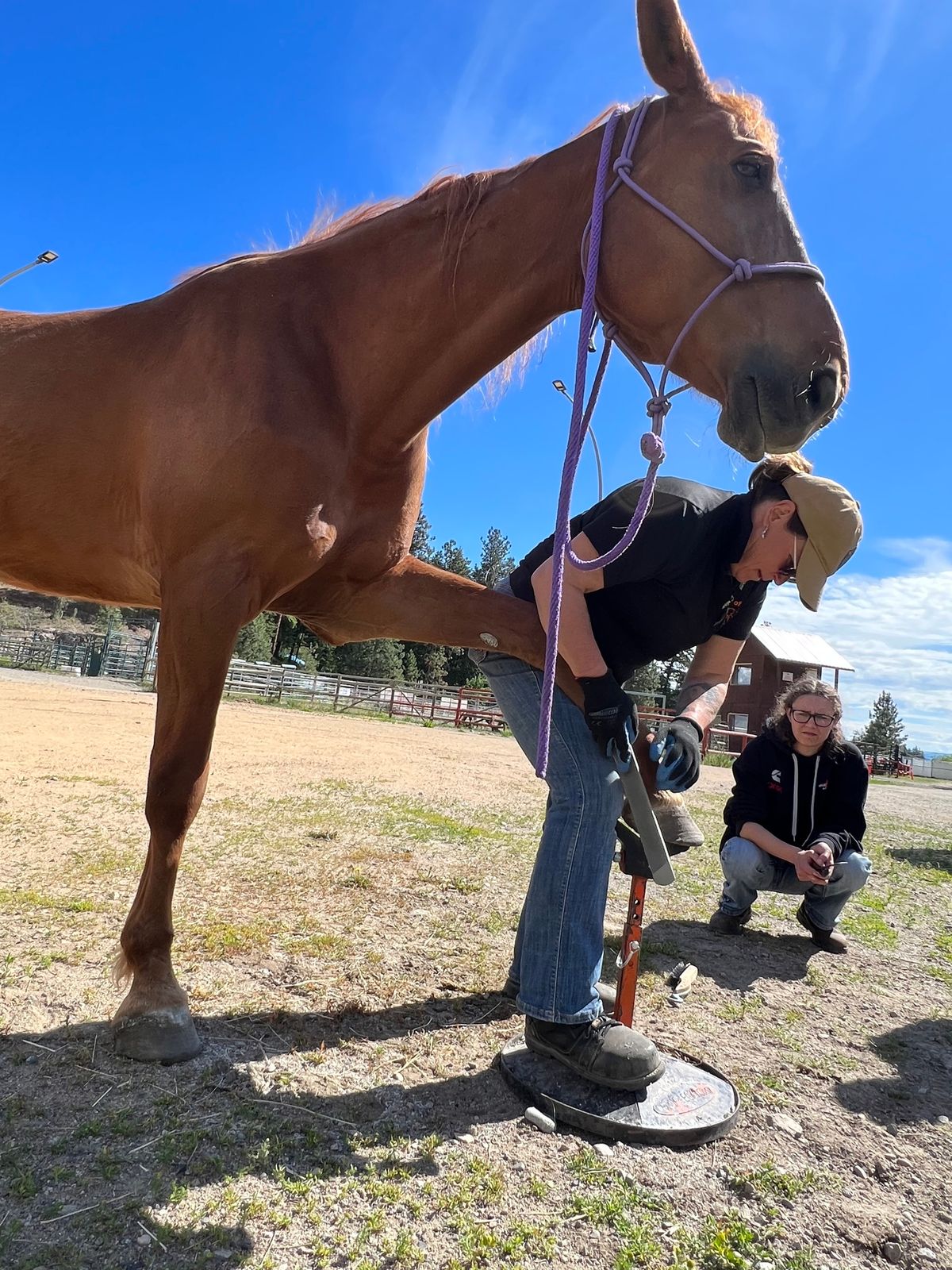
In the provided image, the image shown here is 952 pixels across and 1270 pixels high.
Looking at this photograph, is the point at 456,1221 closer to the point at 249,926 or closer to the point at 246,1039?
the point at 246,1039

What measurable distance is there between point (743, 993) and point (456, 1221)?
1.97m

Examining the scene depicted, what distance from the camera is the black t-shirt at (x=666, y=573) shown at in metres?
2.30

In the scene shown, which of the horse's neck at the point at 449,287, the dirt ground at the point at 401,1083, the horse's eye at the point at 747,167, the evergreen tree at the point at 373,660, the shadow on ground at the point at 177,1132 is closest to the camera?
the shadow on ground at the point at 177,1132

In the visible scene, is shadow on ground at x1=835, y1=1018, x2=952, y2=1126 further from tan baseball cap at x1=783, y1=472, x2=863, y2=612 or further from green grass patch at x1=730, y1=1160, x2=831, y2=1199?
tan baseball cap at x1=783, y1=472, x2=863, y2=612

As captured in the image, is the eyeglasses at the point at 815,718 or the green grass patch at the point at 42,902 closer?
the green grass patch at the point at 42,902

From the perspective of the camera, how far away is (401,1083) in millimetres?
2131

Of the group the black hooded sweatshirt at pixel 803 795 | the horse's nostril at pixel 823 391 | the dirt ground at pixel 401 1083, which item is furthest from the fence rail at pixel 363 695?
→ the horse's nostril at pixel 823 391

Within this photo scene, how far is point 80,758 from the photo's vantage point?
760 cm

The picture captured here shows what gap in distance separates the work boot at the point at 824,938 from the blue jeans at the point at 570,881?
221 centimetres

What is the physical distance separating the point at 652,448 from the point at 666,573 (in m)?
0.49

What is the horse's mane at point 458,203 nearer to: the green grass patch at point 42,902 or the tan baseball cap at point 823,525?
the tan baseball cap at point 823,525

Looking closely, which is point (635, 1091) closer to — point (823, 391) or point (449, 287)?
point (823, 391)

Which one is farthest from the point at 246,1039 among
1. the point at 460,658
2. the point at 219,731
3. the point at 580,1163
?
the point at 460,658

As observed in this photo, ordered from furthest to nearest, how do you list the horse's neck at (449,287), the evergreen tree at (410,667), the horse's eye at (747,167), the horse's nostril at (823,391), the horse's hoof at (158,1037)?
the evergreen tree at (410,667)
the horse's neck at (449,287)
the horse's hoof at (158,1037)
the horse's eye at (747,167)
the horse's nostril at (823,391)
